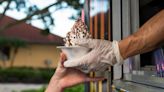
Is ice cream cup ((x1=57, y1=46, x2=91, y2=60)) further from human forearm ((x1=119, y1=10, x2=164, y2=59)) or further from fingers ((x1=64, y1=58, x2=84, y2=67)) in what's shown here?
human forearm ((x1=119, y1=10, x2=164, y2=59))

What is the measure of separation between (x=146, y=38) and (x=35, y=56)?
27759mm

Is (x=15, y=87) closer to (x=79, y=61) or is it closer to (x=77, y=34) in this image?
(x=77, y=34)

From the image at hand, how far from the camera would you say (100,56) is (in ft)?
6.17

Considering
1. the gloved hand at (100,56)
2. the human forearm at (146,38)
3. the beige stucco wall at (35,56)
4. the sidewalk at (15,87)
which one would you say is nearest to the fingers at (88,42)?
the gloved hand at (100,56)

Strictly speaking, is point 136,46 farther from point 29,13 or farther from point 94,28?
point 29,13

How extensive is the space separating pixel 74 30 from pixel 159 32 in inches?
25.9

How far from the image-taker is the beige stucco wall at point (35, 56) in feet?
93.5

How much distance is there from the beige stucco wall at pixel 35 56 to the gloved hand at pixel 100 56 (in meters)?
26.0

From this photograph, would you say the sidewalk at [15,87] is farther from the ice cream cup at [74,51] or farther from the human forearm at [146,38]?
the human forearm at [146,38]

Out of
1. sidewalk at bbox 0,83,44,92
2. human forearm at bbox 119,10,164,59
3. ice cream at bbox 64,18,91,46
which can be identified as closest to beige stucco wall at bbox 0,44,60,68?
sidewalk at bbox 0,83,44,92

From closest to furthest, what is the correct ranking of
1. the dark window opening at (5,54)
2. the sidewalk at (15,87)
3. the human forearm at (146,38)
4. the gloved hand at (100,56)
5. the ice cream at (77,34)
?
the human forearm at (146,38), the gloved hand at (100,56), the ice cream at (77,34), the sidewalk at (15,87), the dark window opening at (5,54)

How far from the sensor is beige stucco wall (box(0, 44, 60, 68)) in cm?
2850

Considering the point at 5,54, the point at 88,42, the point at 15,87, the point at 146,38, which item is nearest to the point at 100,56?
the point at 88,42

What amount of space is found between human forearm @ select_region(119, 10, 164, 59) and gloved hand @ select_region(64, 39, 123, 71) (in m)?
0.04
